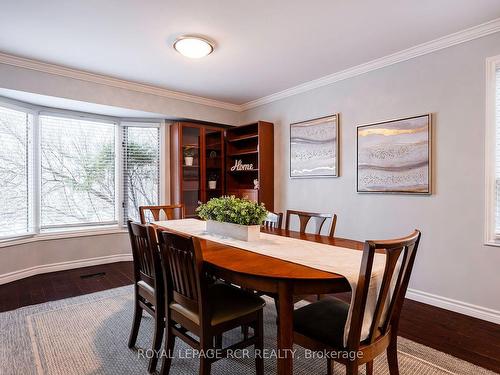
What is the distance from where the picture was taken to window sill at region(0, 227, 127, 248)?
3589mm

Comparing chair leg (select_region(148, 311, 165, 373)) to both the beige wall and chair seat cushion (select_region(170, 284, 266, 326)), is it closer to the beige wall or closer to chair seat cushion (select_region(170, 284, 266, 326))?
chair seat cushion (select_region(170, 284, 266, 326))

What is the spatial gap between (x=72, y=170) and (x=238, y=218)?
311cm

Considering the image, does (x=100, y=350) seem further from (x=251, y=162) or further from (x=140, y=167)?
(x=251, y=162)

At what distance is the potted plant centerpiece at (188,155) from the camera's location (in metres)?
4.71

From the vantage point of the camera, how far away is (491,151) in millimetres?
2520

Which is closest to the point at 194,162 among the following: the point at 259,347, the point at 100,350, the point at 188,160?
the point at 188,160

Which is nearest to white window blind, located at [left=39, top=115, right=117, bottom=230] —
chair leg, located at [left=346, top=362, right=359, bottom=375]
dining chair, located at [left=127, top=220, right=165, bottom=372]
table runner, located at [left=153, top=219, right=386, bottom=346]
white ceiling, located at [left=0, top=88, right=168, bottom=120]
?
white ceiling, located at [left=0, top=88, right=168, bottom=120]

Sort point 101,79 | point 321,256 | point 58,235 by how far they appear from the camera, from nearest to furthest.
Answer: point 321,256 → point 101,79 → point 58,235

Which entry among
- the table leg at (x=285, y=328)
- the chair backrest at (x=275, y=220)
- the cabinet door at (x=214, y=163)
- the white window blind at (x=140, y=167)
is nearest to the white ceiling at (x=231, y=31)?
the white window blind at (x=140, y=167)

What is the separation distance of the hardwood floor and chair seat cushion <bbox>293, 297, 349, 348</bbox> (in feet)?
3.57

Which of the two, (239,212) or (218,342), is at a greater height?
(239,212)

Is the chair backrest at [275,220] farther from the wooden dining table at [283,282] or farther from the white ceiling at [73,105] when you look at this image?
the white ceiling at [73,105]

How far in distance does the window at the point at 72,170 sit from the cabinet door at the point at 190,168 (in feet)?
1.39

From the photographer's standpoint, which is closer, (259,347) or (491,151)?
(259,347)
